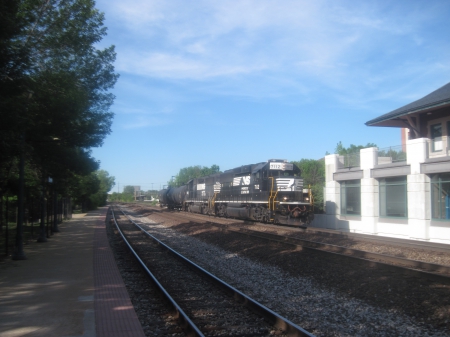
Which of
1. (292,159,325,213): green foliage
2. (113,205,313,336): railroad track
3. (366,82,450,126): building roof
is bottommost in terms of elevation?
(113,205,313,336): railroad track

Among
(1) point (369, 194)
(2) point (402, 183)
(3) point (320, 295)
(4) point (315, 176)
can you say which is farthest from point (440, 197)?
(4) point (315, 176)

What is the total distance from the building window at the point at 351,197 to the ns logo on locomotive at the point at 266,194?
2.85 m

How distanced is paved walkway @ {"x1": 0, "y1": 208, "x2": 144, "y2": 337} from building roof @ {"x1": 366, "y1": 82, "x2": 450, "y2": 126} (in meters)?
17.4

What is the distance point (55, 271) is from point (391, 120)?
21.4m

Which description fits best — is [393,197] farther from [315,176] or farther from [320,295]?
[315,176]

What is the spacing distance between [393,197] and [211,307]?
16.6 meters

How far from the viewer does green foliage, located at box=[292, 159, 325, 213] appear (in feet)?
112

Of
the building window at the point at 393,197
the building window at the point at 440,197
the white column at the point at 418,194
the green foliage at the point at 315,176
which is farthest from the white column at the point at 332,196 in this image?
the building window at the point at 440,197

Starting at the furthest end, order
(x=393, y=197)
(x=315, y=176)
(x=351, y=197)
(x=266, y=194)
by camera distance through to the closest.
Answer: (x=315, y=176) → (x=351, y=197) → (x=266, y=194) → (x=393, y=197)

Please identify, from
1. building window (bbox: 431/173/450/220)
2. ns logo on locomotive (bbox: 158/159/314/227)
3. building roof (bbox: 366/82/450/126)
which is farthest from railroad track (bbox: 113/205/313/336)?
building roof (bbox: 366/82/450/126)

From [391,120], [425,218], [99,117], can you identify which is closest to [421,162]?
[425,218]

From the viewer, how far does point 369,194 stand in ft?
74.7

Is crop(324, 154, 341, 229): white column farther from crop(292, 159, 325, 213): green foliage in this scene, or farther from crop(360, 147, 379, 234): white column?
crop(292, 159, 325, 213): green foliage

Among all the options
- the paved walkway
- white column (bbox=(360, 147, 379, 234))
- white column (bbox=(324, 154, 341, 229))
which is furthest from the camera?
white column (bbox=(324, 154, 341, 229))
